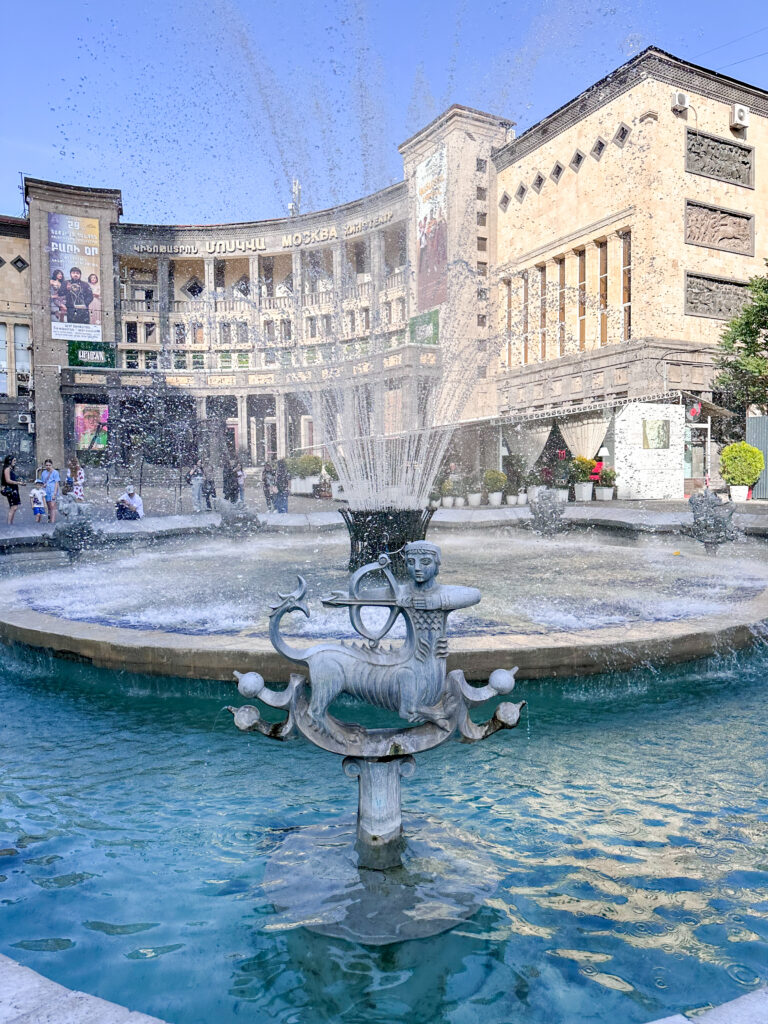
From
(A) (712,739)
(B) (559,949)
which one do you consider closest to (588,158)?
(A) (712,739)

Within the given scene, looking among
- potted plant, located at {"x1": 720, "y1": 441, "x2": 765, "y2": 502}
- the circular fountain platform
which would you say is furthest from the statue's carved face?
potted plant, located at {"x1": 720, "y1": 441, "x2": 765, "y2": 502}

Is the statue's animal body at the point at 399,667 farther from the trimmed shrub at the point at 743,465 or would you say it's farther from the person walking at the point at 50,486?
the trimmed shrub at the point at 743,465

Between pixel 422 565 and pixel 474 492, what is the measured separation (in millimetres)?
22316

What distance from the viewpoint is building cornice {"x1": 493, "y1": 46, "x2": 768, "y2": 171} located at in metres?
25.1

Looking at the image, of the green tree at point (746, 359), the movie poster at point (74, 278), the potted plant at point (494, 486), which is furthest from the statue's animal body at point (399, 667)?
the movie poster at point (74, 278)

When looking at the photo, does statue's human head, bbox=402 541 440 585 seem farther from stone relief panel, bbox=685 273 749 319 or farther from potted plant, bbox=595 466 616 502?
stone relief panel, bbox=685 273 749 319

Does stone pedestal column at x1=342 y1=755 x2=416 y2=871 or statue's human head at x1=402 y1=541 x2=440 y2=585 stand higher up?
statue's human head at x1=402 y1=541 x2=440 y2=585

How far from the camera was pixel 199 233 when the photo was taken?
45625 mm

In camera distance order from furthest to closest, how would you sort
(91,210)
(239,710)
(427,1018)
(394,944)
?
(91,210), (239,710), (394,944), (427,1018)

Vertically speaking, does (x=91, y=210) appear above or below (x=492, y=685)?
above

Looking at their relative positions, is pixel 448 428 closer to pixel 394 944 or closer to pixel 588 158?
pixel 394 944

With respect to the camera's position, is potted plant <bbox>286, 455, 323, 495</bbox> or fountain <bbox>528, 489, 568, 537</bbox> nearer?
fountain <bbox>528, 489, 568, 537</bbox>

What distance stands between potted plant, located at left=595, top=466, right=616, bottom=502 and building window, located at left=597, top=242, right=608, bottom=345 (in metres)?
6.53

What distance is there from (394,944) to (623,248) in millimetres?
28478
